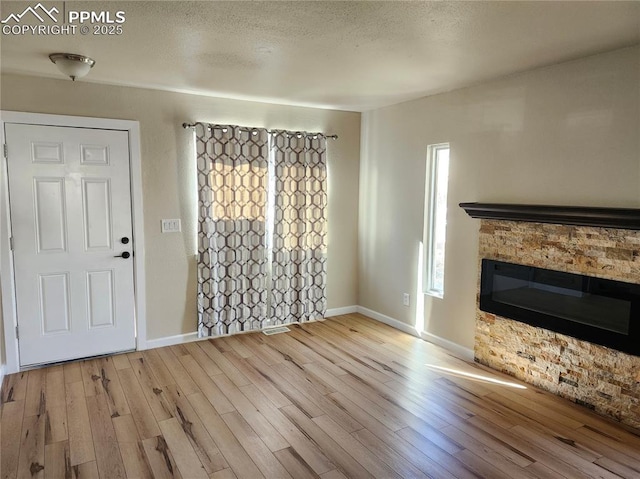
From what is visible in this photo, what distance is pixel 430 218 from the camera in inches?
169

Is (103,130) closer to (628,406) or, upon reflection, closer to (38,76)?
(38,76)

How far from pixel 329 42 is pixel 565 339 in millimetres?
2637

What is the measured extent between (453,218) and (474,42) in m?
1.71

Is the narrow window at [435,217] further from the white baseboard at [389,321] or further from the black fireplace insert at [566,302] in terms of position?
the black fireplace insert at [566,302]

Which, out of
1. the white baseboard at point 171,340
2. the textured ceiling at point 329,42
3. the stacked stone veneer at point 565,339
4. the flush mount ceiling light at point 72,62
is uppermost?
the textured ceiling at point 329,42

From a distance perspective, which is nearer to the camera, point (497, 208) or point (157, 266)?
point (497, 208)

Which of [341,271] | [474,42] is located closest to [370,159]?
[341,271]

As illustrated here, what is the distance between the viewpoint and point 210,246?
167 inches

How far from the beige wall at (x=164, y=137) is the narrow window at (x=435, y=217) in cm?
151

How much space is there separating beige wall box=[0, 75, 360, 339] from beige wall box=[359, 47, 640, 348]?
115 cm

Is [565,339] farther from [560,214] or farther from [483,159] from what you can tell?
[483,159]

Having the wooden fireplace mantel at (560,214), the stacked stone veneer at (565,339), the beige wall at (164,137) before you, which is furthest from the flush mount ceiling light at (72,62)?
the stacked stone veneer at (565,339)

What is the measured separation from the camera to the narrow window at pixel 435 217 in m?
4.20

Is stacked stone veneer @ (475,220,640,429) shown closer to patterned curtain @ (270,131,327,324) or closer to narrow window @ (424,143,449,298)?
narrow window @ (424,143,449,298)
